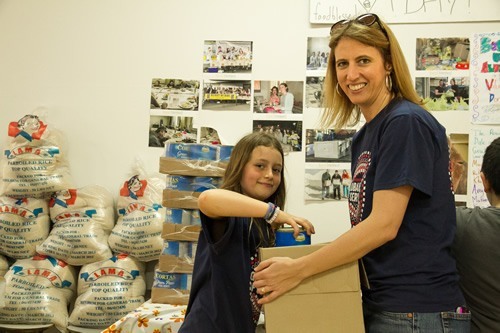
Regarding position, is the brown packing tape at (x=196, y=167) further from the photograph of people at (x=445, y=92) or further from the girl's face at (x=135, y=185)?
the photograph of people at (x=445, y=92)

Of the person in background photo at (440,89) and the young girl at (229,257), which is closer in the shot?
the young girl at (229,257)

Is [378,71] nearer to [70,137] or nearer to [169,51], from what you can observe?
[169,51]

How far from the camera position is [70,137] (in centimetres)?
258

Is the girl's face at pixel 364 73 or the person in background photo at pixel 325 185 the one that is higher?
the girl's face at pixel 364 73

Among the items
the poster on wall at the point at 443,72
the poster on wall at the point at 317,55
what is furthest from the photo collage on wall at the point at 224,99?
the poster on wall at the point at 443,72

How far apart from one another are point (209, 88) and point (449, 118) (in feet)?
4.11

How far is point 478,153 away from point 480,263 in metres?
1.33

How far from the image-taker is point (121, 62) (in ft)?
Answer: 8.48

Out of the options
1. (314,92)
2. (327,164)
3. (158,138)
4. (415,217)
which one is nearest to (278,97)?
(314,92)

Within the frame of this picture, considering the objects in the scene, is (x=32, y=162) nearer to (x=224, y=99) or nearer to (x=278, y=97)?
(x=224, y=99)

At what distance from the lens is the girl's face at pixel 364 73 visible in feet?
3.64

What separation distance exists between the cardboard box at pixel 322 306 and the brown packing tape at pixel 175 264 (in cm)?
110

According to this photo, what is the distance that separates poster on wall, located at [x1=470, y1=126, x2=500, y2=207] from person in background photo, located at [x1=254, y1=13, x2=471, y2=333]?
1443 mm

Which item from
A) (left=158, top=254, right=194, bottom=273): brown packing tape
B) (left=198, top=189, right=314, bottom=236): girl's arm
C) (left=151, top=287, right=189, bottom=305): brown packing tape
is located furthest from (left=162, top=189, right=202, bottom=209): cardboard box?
(left=198, top=189, right=314, bottom=236): girl's arm
